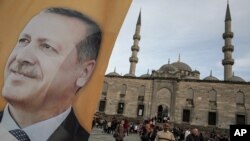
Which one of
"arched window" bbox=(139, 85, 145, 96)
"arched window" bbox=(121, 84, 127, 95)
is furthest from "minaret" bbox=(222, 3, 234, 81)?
"arched window" bbox=(121, 84, 127, 95)

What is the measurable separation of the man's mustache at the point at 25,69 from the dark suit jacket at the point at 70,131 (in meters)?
0.35

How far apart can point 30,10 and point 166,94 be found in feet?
96.3

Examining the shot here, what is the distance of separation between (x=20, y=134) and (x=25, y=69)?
1.57ft

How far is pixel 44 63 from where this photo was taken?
215cm

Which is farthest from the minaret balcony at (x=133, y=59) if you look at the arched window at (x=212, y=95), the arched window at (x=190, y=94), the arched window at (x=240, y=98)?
the arched window at (x=240, y=98)

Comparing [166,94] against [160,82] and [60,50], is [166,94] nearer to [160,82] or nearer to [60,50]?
[160,82]

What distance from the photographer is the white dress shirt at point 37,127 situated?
2.04 m

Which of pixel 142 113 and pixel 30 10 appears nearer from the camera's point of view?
pixel 30 10

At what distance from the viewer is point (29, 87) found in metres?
2.12

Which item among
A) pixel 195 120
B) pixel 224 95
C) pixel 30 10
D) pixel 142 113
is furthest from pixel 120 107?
pixel 30 10

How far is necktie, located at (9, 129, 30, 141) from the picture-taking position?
1999 millimetres

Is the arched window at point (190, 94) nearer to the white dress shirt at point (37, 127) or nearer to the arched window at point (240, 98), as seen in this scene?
the arched window at point (240, 98)

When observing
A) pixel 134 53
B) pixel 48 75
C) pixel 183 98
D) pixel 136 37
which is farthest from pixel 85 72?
pixel 136 37

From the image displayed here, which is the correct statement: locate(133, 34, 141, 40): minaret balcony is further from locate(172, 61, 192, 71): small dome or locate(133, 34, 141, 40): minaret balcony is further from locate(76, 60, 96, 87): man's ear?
locate(76, 60, 96, 87): man's ear
